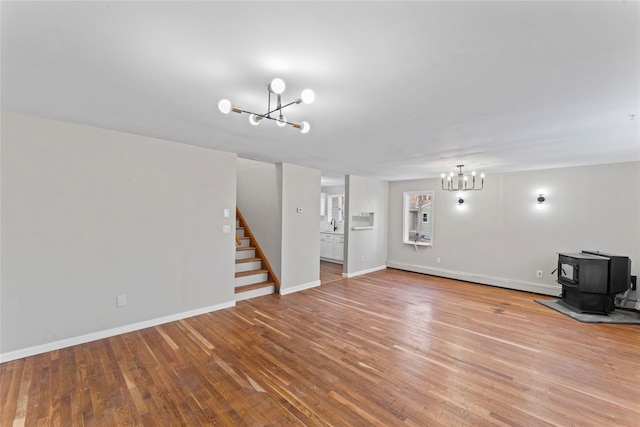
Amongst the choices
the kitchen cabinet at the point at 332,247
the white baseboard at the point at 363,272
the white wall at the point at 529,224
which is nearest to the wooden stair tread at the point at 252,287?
the white baseboard at the point at 363,272

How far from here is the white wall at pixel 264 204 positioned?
4984 mm

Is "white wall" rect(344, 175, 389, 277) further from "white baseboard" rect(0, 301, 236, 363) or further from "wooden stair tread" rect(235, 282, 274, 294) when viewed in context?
"white baseboard" rect(0, 301, 236, 363)

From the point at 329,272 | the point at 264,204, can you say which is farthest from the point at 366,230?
the point at 264,204

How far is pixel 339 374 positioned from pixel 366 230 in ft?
14.6

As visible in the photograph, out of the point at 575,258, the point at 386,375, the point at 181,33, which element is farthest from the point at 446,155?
the point at 181,33

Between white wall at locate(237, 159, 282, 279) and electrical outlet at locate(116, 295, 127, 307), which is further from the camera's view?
white wall at locate(237, 159, 282, 279)

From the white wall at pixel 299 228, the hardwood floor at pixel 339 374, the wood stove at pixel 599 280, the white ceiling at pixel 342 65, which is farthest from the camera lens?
the white wall at pixel 299 228

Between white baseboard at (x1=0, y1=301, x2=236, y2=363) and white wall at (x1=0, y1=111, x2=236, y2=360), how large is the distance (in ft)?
0.04

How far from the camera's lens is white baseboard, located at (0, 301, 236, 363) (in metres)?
2.66

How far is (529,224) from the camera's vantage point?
530 centimetres

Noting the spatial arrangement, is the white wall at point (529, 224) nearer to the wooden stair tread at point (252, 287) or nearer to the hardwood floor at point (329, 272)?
the hardwood floor at point (329, 272)

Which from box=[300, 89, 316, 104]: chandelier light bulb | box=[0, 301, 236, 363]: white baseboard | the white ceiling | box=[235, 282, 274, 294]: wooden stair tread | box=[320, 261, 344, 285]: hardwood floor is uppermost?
the white ceiling

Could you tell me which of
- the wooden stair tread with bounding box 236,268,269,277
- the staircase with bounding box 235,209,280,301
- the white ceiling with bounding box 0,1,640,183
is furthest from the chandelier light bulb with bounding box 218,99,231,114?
the wooden stair tread with bounding box 236,268,269,277

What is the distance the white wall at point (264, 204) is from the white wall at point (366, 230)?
1870mm
